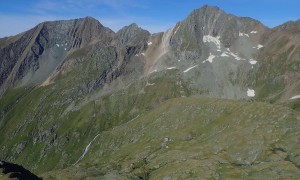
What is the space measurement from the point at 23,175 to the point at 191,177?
73.7 meters

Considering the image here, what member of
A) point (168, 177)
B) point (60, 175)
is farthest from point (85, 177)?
point (168, 177)

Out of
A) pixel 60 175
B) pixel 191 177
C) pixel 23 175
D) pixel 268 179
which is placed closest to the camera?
pixel 23 175

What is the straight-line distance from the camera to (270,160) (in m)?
183

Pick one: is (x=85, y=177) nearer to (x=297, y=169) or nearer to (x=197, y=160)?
(x=197, y=160)

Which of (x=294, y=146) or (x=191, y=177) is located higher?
(x=294, y=146)

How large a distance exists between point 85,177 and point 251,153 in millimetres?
80496

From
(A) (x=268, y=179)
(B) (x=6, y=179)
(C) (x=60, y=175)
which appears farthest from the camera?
(C) (x=60, y=175)

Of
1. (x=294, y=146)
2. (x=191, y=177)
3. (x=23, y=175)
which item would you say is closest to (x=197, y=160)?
(x=191, y=177)

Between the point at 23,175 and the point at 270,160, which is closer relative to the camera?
the point at 23,175

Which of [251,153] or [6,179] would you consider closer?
[6,179]

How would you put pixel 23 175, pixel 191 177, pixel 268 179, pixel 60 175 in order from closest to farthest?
pixel 23 175 → pixel 268 179 → pixel 191 177 → pixel 60 175

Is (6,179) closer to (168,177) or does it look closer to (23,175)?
(23,175)

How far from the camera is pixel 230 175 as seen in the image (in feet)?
567

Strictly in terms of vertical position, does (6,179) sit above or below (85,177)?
above
